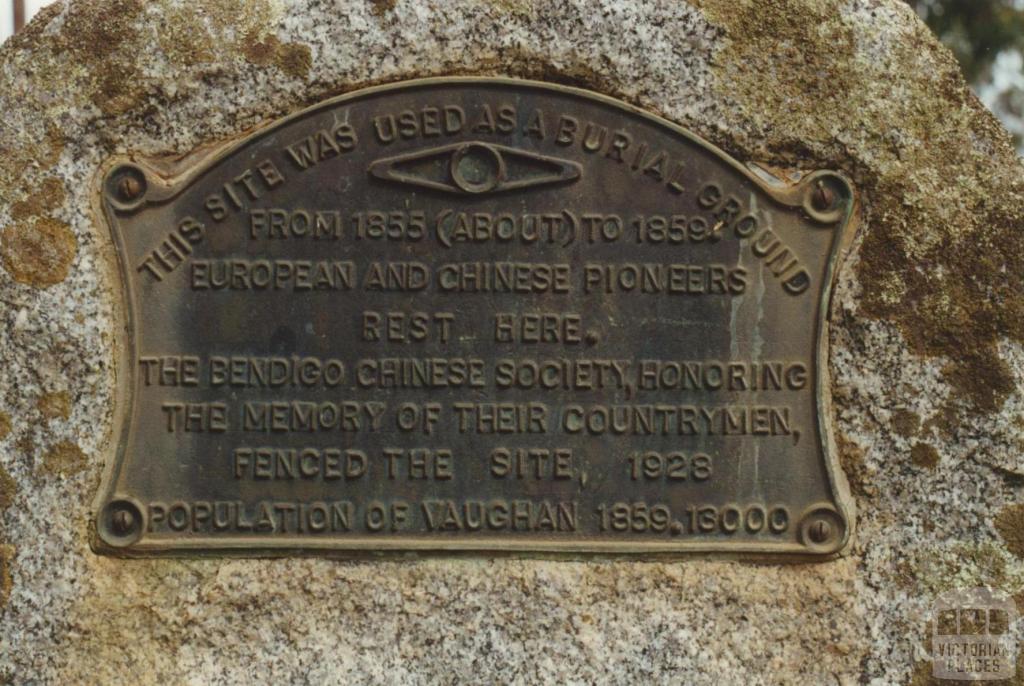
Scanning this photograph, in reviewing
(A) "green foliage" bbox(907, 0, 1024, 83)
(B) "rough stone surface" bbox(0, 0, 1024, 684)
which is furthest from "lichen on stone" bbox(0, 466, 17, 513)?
(A) "green foliage" bbox(907, 0, 1024, 83)

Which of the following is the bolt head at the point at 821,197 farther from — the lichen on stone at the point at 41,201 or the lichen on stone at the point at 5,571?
the lichen on stone at the point at 5,571

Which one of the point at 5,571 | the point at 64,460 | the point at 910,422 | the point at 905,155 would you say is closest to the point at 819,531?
the point at 910,422

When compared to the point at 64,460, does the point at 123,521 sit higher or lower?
lower

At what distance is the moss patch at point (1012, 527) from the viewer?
108 inches

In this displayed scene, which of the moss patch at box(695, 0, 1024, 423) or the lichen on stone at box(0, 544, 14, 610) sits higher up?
the moss patch at box(695, 0, 1024, 423)

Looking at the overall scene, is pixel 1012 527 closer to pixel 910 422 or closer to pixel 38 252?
pixel 910 422

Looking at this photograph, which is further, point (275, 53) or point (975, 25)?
point (975, 25)

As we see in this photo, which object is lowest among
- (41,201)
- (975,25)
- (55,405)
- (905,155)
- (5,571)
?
(5,571)

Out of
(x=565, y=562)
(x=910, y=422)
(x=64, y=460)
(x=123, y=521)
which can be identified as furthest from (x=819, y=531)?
(x=64, y=460)

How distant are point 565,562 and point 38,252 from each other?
1380mm

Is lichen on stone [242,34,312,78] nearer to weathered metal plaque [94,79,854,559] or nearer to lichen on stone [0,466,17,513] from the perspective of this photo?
weathered metal plaque [94,79,854,559]

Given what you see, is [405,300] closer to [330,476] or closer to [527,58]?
[330,476]

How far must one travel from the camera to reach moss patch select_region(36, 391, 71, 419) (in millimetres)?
2689

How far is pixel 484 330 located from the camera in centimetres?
276
